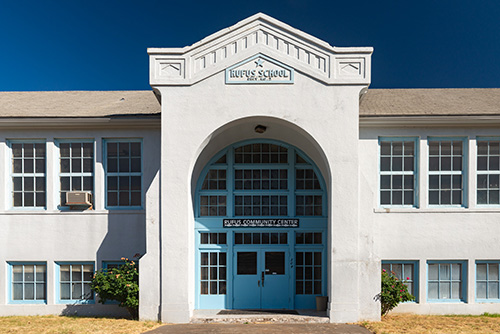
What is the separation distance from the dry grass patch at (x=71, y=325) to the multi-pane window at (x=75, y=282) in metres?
0.77

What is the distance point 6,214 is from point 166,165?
5314 millimetres

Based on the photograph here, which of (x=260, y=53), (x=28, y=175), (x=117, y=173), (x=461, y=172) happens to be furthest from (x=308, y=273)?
(x=28, y=175)

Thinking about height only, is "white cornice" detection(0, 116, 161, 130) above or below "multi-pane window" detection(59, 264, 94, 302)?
above

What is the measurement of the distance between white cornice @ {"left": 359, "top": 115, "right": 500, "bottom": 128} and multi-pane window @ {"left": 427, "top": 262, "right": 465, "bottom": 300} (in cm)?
412

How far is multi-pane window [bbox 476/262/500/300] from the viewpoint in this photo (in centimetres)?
1327

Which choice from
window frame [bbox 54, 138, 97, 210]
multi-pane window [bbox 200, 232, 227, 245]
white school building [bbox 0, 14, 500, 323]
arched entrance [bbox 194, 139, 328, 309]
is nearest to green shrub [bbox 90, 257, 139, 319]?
white school building [bbox 0, 14, 500, 323]

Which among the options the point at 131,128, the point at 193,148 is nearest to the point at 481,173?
the point at 193,148

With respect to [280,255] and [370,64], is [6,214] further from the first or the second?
[370,64]

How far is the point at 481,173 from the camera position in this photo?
13406 millimetres

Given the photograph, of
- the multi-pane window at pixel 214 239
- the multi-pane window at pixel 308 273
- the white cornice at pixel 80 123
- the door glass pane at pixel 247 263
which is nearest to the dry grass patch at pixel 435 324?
the multi-pane window at pixel 308 273

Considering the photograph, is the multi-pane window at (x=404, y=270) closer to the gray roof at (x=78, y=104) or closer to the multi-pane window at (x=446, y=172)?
the multi-pane window at (x=446, y=172)

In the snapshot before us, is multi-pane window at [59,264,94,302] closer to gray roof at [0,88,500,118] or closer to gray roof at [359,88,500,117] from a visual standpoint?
gray roof at [0,88,500,118]

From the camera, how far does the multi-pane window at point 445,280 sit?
1327 centimetres

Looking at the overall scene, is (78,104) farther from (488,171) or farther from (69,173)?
(488,171)
